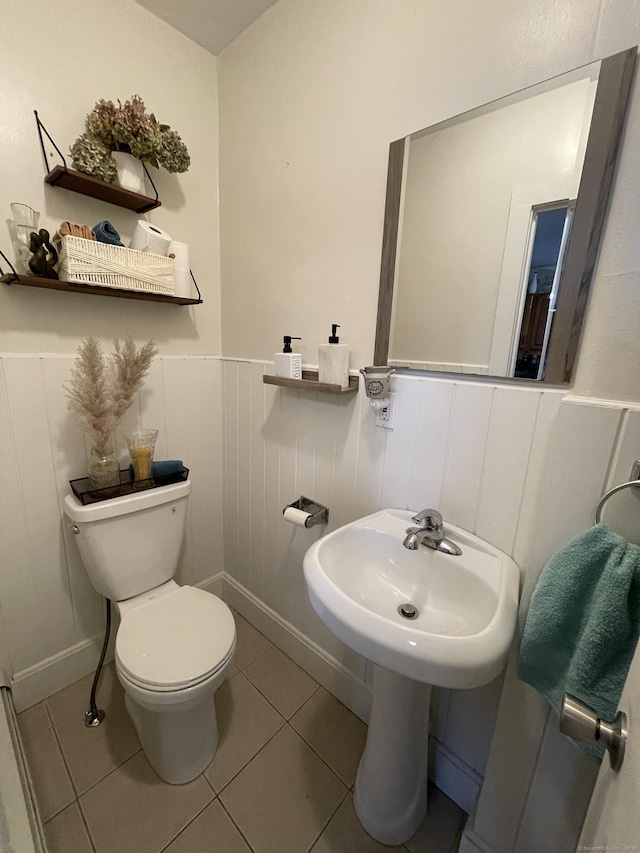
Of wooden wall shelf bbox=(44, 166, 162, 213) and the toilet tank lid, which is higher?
wooden wall shelf bbox=(44, 166, 162, 213)

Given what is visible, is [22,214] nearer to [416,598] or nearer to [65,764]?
[416,598]

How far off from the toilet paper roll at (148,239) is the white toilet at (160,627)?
89 cm

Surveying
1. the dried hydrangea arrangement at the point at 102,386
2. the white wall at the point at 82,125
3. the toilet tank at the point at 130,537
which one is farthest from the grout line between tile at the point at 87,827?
the white wall at the point at 82,125

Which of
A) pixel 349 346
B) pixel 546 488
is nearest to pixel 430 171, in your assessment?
pixel 349 346

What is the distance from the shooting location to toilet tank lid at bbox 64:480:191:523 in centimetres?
114

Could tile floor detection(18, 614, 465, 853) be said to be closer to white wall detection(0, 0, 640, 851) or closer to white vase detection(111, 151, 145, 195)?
white wall detection(0, 0, 640, 851)

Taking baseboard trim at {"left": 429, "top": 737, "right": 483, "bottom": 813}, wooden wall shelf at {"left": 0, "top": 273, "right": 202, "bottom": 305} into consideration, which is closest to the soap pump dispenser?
wooden wall shelf at {"left": 0, "top": 273, "right": 202, "bottom": 305}

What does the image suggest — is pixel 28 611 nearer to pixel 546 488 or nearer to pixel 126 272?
pixel 126 272

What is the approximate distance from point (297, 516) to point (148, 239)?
1131 mm

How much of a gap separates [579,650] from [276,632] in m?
1.32

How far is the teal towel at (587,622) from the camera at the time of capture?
2.01ft

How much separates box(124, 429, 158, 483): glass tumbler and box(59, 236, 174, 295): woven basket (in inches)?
20.6

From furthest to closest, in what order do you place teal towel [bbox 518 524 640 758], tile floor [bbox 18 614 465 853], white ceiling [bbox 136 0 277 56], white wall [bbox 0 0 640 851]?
white ceiling [bbox 136 0 277 56] < tile floor [bbox 18 614 465 853] < white wall [bbox 0 0 640 851] < teal towel [bbox 518 524 640 758]

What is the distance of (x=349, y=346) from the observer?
1.15m
